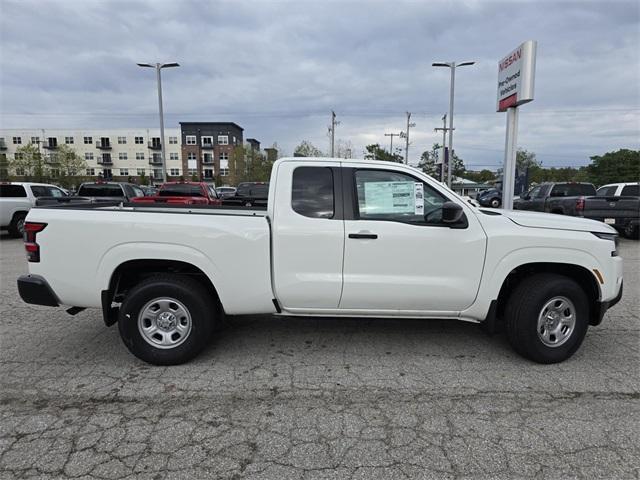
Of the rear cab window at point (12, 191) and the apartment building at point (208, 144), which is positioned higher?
the apartment building at point (208, 144)

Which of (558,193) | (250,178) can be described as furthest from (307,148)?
(558,193)

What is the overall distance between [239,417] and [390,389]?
1231 millimetres

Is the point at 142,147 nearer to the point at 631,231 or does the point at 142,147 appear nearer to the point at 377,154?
the point at 377,154

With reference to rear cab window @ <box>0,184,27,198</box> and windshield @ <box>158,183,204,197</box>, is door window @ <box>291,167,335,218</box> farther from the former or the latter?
rear cab window @ <box>0,184,27,198</box>

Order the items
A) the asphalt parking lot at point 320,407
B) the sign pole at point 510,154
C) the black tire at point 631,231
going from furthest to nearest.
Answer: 1. the black tire at point 631,231
2. the sign pole at point 510,154
3. the asphalt parking lot at point 320,407

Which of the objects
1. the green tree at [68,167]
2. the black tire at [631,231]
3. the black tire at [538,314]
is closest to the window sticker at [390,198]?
the black tire at [538,314]

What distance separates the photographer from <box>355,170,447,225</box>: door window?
12.7 ft

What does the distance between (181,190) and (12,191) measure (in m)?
4.95

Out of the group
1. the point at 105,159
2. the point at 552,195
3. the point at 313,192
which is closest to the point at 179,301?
the point at 313,192

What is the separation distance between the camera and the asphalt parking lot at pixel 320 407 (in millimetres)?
2568

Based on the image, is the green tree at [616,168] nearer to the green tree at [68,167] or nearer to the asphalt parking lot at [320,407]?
the asphalt parking lot at [320,407]

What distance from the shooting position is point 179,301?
150 inches

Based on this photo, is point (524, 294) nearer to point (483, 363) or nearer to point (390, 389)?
point (483, 363)

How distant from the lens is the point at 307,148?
57625 mm
